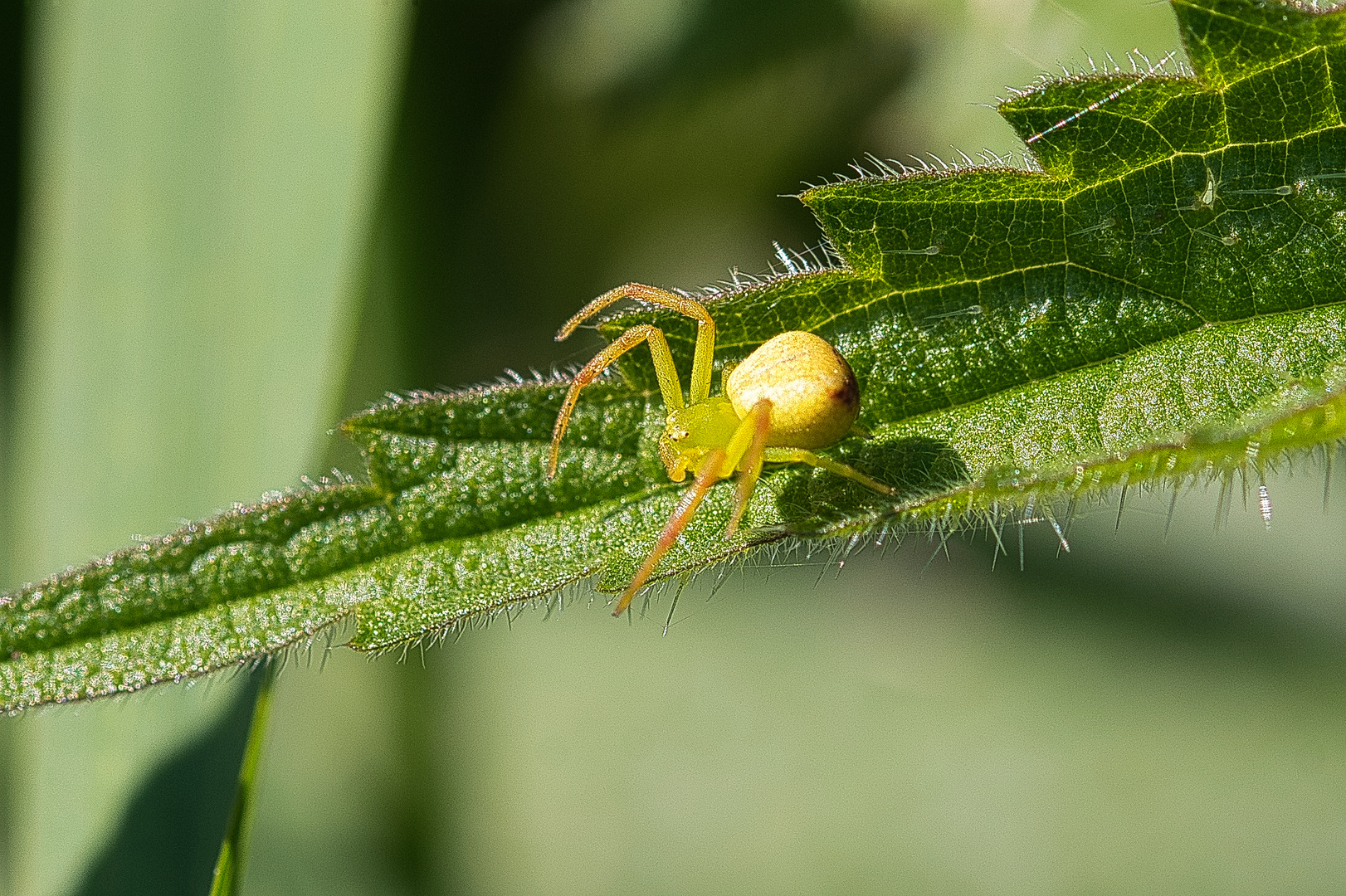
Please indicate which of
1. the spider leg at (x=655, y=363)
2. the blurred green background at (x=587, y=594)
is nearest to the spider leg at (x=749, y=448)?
the spider leg at (x=655, y=363)

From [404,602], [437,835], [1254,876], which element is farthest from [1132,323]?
[437,835]

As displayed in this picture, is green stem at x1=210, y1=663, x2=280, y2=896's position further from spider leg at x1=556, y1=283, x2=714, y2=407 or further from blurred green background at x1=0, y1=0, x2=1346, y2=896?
spider leg at x1=556, y1=283, x2=714, y2=407

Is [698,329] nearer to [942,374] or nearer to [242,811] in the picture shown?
[942,374]

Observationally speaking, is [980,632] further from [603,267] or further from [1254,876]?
[603,267]

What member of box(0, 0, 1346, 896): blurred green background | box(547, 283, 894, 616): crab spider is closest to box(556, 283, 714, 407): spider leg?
box(547, 283, 894, 616): crab spider

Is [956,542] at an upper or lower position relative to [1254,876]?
upper

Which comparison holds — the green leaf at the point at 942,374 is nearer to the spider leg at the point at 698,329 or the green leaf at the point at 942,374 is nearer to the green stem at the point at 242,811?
the spider leg at the point at 698,329

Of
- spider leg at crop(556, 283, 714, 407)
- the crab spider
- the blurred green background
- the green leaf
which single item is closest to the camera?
the green leaf

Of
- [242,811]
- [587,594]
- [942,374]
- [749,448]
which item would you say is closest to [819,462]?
[749,448]
